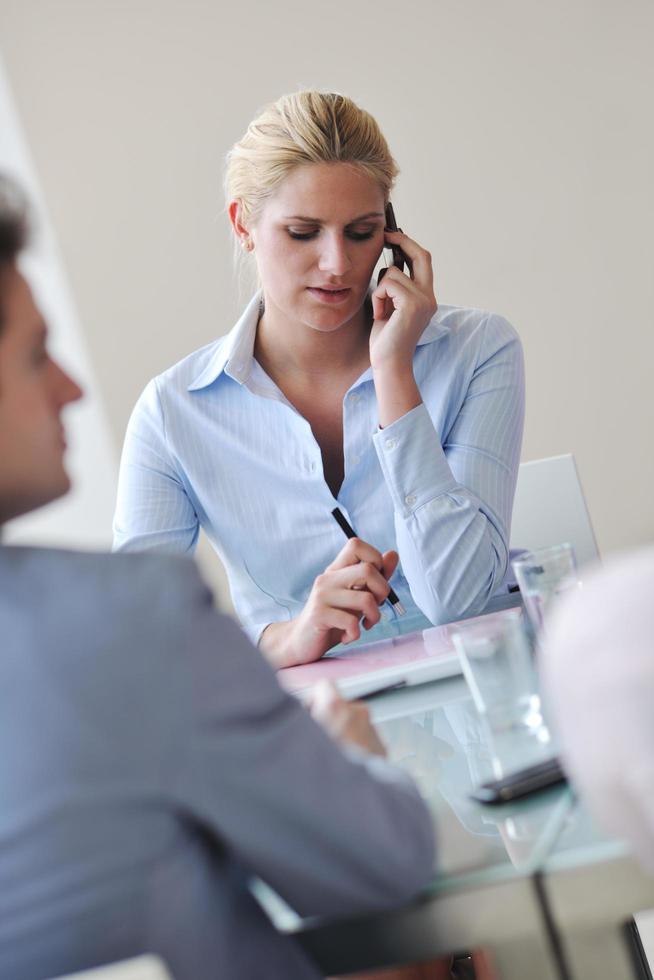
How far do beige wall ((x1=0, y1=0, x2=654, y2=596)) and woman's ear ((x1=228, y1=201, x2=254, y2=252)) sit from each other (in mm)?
1815

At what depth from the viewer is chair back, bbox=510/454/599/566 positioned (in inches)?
85.6

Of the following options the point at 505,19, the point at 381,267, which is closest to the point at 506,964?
the point at 381,267

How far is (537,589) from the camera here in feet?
4.08

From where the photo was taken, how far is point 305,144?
6.25 feet

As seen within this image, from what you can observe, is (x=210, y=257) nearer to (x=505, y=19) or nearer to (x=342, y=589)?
(x=505, y=19)

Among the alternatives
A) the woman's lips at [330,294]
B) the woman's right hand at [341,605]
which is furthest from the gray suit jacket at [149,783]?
the woman's lips at [330,294]

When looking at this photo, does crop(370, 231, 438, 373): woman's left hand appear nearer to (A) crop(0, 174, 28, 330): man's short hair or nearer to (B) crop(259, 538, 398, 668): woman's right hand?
(B) crop(259, 538, 398, 668): woman's right hand

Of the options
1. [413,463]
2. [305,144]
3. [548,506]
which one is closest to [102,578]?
[413,463]

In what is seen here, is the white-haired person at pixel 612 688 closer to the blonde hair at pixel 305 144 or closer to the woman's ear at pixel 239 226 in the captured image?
the blonde hair at pixel 305 144

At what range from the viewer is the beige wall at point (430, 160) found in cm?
378

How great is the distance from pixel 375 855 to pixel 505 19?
3543mm

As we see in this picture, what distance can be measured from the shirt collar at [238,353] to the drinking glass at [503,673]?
3.41 ft

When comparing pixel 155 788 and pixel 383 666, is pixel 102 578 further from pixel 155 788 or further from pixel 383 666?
pixel 383 666

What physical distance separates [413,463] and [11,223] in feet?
3.32
